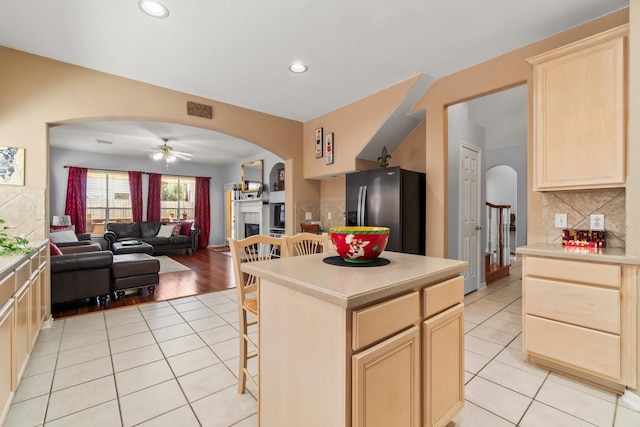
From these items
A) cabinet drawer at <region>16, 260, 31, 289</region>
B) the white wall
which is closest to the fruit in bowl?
cabinet drawer at <region>16, 260, 31, 289</region>

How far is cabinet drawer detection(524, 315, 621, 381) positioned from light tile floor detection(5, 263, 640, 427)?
150mm

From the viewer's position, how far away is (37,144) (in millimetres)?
2770

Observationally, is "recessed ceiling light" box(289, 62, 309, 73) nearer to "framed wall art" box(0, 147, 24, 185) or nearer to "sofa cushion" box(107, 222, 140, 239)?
"framed wall art" box(0, 147, 24, 185)

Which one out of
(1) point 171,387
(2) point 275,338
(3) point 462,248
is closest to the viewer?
(2) point 275,338

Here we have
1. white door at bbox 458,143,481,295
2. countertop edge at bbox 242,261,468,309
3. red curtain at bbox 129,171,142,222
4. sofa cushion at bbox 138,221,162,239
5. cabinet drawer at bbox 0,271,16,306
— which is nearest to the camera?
countertop edge at bbox 242,261,468,309

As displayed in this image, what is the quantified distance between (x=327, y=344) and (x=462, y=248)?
3.37 m

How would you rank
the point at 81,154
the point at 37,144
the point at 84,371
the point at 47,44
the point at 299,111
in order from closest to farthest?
the point at 84,371 → the point at 47,44 → the point at 37,144 → the point at 299,111 → the point at 81,154

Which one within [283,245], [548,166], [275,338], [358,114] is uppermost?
[358,114]

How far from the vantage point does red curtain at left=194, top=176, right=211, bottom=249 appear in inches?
355

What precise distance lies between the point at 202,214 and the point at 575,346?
355 inches

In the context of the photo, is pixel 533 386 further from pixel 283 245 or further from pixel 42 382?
pixel 42 382

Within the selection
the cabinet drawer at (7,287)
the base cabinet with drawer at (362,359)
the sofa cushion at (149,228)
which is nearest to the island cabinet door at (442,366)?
the base cabinet with drawer at (362,359)

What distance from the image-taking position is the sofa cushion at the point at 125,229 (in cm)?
741

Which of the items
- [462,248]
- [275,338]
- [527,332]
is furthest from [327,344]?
[462,248]
